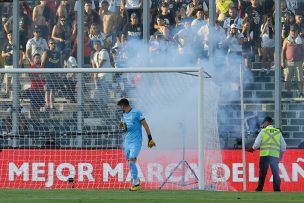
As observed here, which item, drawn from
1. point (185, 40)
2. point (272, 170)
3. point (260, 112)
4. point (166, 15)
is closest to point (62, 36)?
point (166, 15)

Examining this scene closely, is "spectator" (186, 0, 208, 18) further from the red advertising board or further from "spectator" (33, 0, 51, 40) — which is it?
the red advertising board

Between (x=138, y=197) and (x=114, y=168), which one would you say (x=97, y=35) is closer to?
(x=114, y=168)

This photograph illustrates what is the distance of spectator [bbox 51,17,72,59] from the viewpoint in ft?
90.2

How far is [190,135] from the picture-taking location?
24391mm

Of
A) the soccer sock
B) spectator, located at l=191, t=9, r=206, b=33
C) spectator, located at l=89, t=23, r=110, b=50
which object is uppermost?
spectator, located at l=191, t=9, r=206, b=33

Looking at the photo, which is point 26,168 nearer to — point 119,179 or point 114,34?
point 119,179

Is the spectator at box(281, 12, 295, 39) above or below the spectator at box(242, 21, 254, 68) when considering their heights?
above

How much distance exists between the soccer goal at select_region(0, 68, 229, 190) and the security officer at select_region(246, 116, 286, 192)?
3.02 ft

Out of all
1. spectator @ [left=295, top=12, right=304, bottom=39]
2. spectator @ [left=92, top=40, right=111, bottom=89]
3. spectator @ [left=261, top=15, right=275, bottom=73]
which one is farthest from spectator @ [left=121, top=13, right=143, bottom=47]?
spectator @ [left=295, top=12, right=304, bottom=39]

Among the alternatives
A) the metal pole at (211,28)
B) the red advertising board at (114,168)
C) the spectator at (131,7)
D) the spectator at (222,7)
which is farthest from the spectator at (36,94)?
the spectator at (222,7)

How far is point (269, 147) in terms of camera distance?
78.9ft

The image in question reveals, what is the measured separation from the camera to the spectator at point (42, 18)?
90.6 ft

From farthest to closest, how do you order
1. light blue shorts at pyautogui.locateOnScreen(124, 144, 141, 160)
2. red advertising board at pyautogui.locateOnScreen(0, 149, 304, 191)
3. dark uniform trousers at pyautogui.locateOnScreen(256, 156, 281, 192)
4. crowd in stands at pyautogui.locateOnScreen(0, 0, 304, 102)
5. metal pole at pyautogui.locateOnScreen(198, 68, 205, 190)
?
crowd in stands at pyautogui.locateOnScreen(0, 0, 304, 102)
red advertising board at pyautogui.locateOnScreen(0, 149, 304, 191)
dark uniform trousers at pyautogui.locateOnScreen(256, 156, 281, 192)
metal pole at pyautogui.locateOnScreen(198, 68, 205, 190)
light blue shorts at pyautogui.locateOnScreen(124, 144, 141, 160)

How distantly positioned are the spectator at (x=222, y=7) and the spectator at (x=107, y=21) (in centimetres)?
250
